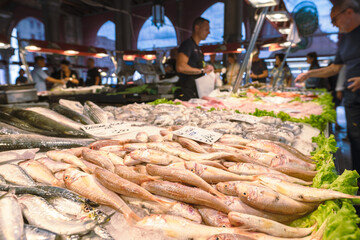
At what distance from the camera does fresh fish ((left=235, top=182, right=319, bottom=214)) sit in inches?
38.9

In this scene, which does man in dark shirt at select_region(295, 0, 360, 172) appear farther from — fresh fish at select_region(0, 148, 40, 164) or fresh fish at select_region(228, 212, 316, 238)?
fresh fish at select_region(0, 148, 40, 164)

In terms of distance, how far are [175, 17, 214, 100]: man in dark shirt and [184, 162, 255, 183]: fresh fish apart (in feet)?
11.5

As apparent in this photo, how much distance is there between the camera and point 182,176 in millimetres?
1132

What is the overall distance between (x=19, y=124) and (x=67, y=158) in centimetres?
94

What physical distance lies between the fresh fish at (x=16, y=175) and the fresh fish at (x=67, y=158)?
215 mm

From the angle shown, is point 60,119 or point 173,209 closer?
point 173,209

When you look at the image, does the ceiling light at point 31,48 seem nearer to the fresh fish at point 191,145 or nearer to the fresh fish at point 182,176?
the fresh fish at point 191,145

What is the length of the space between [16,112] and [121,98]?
2.23 m

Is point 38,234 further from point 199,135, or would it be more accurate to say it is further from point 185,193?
point 199,135

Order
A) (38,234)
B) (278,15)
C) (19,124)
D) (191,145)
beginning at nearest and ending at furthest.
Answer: (38,234) < (191,145) < (19,124) < (278,15)

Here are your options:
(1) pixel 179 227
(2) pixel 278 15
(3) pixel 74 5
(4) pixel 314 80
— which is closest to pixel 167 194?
(1) pixel 179 227

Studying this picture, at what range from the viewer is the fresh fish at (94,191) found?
3.27ft

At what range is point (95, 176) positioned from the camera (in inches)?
46.2

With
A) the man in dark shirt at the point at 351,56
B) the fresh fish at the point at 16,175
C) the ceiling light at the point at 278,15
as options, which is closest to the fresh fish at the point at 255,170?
the fresh fish at the point at 16,175
